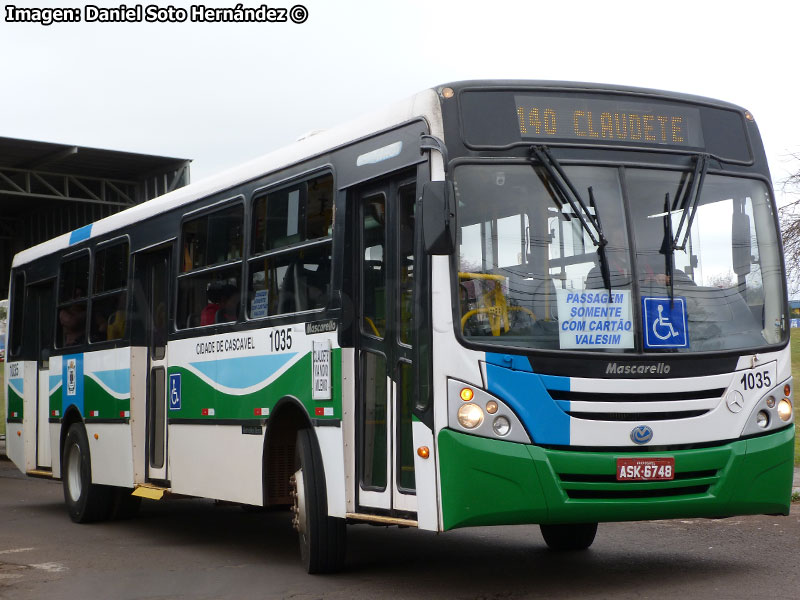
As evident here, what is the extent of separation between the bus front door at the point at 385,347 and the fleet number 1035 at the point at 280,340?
3.11ft

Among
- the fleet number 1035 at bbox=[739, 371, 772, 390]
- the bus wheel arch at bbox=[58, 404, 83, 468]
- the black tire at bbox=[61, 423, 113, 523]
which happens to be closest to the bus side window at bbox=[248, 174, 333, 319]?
Answer: the fleet number 1035 at bbox=[739, 371, 772, 390]

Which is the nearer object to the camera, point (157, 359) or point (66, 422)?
point (157, 359)

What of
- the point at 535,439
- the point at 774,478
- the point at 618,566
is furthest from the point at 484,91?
the point at 618,566

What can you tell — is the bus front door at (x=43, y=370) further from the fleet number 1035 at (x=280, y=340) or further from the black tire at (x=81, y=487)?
the fleet number 1035 at (x=280, y=340)

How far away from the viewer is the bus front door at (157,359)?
11.4m

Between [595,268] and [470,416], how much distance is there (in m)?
1.17

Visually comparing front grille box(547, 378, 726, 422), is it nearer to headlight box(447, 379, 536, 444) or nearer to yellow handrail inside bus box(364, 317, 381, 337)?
headlight box(447, 379, 536, 444)

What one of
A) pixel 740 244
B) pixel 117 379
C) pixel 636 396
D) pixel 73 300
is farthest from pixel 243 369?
pixel 73 300

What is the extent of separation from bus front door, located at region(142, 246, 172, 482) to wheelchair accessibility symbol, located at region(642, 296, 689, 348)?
5.38 m

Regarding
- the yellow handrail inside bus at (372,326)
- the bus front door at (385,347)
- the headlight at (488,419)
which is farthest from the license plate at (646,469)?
the yellow handrail inside bus at (372,326)

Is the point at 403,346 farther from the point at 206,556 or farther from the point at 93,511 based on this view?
the point at 93,511

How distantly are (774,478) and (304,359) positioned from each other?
3279 millimetres

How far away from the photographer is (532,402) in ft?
23.1

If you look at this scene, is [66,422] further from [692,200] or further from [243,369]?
[692,200]
